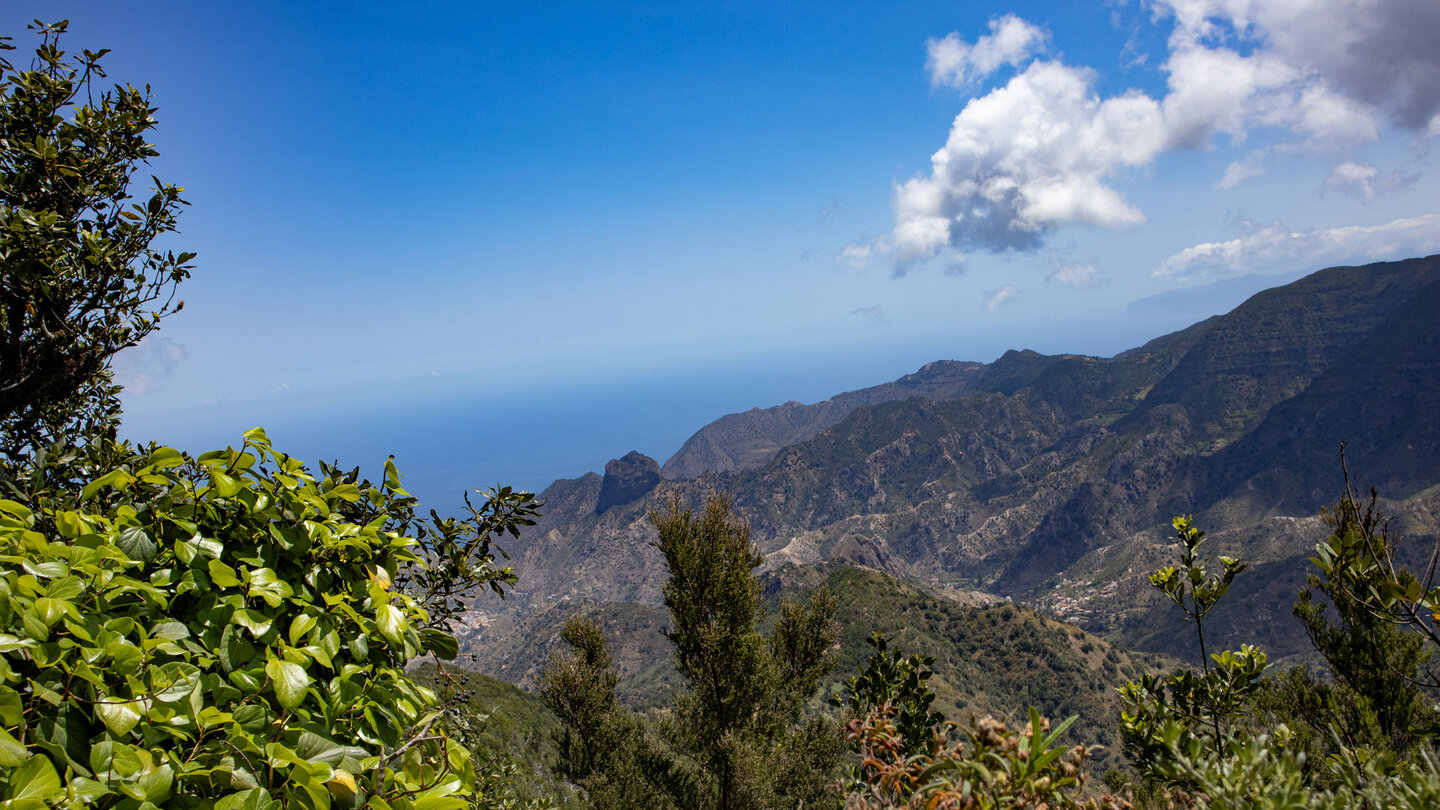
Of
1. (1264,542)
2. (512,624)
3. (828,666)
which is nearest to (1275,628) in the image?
(1264,542)

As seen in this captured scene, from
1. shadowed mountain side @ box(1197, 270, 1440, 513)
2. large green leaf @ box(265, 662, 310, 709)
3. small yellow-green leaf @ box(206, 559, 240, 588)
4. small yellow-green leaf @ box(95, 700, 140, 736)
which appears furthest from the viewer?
shadowed mountain side @ box(1197, 270, 1440, 513)

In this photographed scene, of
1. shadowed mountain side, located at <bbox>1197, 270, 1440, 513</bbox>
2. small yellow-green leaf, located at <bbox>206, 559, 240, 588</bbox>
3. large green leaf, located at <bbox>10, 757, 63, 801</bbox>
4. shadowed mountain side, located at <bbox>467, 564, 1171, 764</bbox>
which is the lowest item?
shadowed mountain side, located at <bbox>467, 564, 1171, 764</bbox>

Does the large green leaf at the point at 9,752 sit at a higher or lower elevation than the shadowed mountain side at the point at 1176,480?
higher

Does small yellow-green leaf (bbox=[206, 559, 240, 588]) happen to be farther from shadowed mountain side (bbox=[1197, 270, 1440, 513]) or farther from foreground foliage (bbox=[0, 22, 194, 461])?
shadowed mountain side (bbox=[1197, 270, 1440, 513])

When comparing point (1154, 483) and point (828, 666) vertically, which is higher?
point (828, 666)

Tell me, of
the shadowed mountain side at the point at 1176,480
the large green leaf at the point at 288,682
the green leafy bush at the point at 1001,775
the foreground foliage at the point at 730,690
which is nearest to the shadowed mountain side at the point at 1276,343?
the shadowed mountain side at the point at 1176,480

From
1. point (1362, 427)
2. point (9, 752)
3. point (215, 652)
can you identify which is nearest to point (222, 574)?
point (215, 652)

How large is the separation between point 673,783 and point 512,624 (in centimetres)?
17704

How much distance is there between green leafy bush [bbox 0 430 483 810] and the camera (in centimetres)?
144

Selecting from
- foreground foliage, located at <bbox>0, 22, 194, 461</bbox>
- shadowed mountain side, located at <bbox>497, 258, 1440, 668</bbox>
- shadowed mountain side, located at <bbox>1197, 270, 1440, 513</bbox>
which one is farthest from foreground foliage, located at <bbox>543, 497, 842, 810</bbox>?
shadowed mountain side, located at <bbox>1197, 270, 1440, 513</bbox>

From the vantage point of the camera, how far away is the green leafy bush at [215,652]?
1.44 metres

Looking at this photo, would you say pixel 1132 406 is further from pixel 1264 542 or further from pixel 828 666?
pixel 828 666

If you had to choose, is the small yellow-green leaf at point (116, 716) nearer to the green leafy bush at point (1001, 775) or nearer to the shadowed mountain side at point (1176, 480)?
the green leafy bush at point (1001, 775)

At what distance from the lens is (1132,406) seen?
192m
